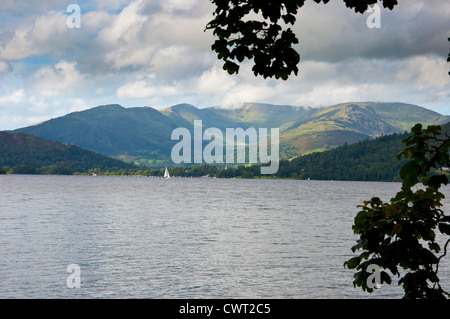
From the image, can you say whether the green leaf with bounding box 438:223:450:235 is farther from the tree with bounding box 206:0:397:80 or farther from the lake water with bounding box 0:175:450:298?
the lake water with bounding box 0:175:450:298

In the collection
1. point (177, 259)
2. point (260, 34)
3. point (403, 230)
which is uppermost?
point (260, 34)

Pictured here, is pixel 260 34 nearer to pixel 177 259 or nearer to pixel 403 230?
pixel 403 230

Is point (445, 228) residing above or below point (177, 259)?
above

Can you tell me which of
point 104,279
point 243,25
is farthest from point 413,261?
point 104,279

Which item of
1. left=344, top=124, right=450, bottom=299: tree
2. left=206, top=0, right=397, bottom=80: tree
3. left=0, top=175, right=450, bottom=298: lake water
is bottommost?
left=0, top=175, right=450, bottom=298: lake water

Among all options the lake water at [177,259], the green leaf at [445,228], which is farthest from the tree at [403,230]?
the lake water at [177,259]

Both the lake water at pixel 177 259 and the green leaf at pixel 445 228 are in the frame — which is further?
the lake water at pixel 177 259

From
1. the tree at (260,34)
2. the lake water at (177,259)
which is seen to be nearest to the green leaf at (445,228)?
the tree at (260,34)

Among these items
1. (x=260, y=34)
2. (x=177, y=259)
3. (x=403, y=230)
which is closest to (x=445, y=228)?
(x=403, y=230)

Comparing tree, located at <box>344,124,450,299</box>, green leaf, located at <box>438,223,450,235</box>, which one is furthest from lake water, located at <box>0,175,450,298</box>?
green leaf, located at <box>438,223,450,235</box>

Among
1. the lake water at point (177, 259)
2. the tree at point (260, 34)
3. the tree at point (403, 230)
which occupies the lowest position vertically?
the lake water at point (177, 259)

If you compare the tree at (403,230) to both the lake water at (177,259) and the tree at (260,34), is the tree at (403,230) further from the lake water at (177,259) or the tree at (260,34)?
the lake water at (177,259)

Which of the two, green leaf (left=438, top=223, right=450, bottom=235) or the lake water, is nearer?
green leaf (left=438, top=223, right=450, bottom=235)

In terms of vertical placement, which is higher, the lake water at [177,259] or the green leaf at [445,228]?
the green leaf at [445,228]
